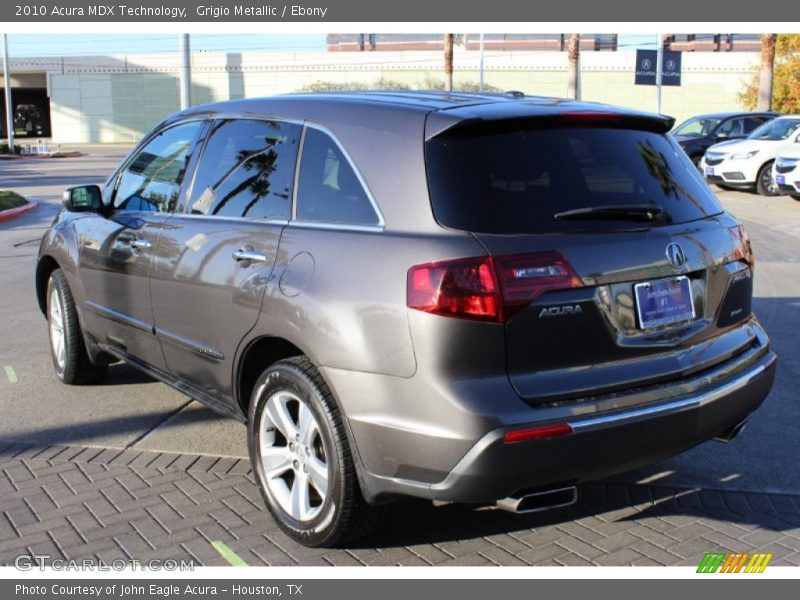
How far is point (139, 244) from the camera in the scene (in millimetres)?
5082

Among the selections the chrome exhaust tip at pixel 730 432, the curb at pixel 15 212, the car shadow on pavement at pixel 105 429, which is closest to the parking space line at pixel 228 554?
the car shadow on pavement at pixel 105 429

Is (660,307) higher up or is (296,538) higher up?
(660,307)

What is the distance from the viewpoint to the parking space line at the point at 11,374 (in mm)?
6539

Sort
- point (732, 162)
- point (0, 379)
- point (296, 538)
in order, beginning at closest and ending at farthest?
point (296, 538) → point (0, 379) → point (732, 162)

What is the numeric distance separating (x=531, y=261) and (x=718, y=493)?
6.30ft

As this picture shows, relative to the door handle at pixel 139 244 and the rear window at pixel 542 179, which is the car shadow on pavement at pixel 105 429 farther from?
the rear window at pixel 542 179

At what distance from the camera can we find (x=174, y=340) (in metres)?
4.81

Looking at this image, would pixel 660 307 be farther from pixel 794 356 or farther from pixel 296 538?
pixel 794 356

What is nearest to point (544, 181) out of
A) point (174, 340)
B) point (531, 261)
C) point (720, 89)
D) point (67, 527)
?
point (531, 261)

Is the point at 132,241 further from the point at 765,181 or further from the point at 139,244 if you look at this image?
the point at 765,181

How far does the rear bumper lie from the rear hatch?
5.0 inches

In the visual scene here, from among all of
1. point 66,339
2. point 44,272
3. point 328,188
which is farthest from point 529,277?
point 44,272

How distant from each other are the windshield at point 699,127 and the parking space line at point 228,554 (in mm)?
23571

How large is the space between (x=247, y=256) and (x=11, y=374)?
338 centimetres
